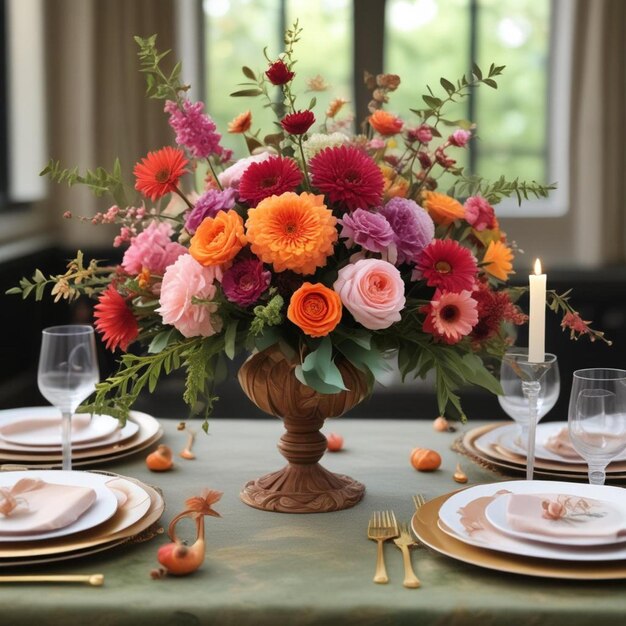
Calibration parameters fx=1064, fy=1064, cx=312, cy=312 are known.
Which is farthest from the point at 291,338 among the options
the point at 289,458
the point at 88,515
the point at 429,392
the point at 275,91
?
the point at 275,91

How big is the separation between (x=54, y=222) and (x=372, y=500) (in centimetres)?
312

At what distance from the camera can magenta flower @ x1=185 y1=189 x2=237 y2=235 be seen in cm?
139

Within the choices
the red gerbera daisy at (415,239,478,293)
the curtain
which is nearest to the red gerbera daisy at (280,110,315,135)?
the red gerbera daisy at (415,239,478,293)

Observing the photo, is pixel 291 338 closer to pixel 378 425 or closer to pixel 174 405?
pixel 378 425

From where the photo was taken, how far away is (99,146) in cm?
420

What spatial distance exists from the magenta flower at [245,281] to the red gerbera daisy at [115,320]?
0.58 ft

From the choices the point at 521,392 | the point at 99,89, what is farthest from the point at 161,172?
the point at 99,89

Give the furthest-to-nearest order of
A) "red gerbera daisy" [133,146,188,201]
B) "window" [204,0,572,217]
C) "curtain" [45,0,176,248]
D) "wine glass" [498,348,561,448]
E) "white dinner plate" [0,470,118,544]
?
"window" [204,0,572,217]
"curtain" [45,0,176,248]
"wine glass" [498,348,561,448]
"red gerbera daisy" [133,146,188,201]
"white dinner plate" [0,470,118,544]

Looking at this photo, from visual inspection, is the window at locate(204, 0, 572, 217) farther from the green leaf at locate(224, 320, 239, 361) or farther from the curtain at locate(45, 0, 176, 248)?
the green leaf at locate(224, 320, 239, 361)

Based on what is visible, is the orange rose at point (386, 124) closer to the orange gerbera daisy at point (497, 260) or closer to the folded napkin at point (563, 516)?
the orange gerbera daisy at point (497, 260)

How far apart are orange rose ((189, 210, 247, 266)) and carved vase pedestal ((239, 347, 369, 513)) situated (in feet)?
0.48

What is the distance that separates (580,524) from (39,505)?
0.64m

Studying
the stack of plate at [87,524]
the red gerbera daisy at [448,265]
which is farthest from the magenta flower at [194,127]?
the stack of plate at [87,524]

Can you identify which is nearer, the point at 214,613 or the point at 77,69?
the point at 214,613
